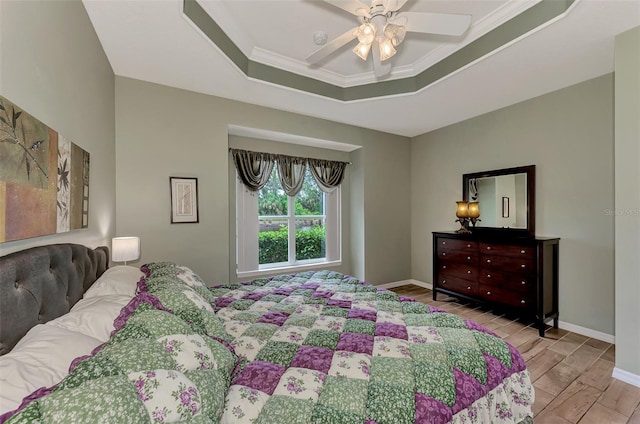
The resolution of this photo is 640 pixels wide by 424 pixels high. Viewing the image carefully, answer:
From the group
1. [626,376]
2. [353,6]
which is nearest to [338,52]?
[353,6]

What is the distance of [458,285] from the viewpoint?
373cm

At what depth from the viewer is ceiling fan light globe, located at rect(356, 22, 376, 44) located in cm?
176

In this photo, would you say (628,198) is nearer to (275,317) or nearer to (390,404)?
(390,404)

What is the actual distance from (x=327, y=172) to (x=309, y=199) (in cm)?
54

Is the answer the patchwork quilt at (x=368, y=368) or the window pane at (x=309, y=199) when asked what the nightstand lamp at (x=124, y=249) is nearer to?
the patchwork quilt at (x=368, y=368)

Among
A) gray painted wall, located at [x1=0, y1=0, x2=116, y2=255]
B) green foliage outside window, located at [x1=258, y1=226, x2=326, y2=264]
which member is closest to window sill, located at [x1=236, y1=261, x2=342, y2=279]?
green foliage outside window, located at [x1=258, y1=226, x2=326, y2=264]

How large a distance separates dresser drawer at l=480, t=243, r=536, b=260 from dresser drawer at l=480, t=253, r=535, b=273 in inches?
1.2

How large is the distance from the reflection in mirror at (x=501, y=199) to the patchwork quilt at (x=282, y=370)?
8.04 feet

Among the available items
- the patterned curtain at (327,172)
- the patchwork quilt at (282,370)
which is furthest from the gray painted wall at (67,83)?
the patterned curtain at (327,172)

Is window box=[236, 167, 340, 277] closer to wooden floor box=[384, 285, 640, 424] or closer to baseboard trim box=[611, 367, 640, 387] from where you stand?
wooden floor box=[384, 285, 640, 424]

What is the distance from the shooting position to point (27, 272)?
3.34ft

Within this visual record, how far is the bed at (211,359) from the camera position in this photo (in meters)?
0.74

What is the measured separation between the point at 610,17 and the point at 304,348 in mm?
3083

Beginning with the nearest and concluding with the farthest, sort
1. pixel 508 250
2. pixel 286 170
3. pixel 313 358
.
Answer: pixel 313 358, pixel 508 250, pixel 286 170
